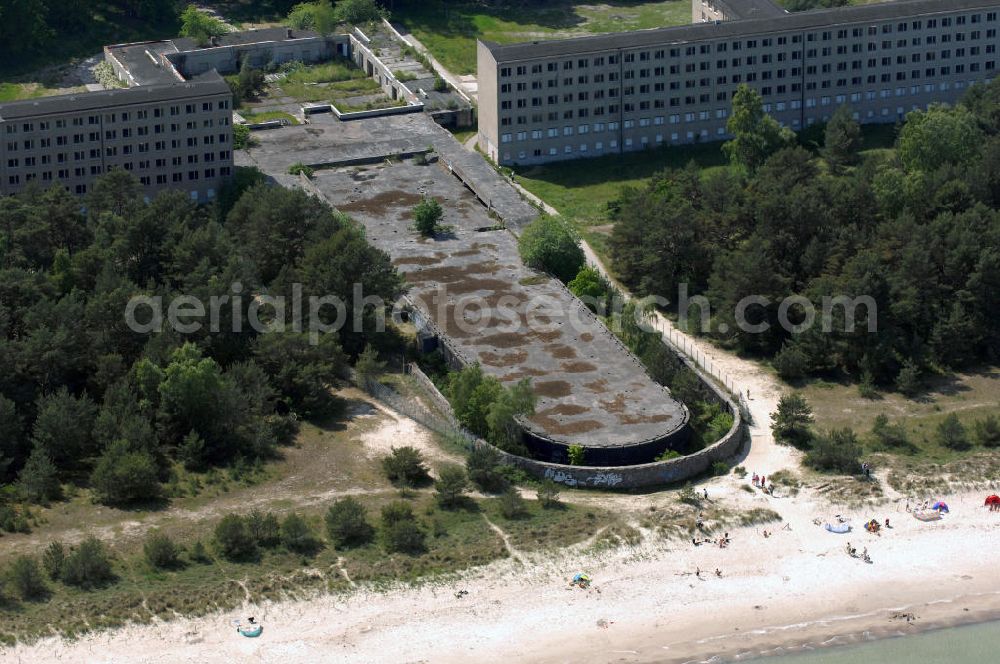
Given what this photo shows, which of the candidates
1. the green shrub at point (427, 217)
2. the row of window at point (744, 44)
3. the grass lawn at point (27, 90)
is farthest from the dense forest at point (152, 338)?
the grass lawn at point (27, 90)

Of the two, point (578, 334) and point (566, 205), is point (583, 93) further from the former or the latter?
point (578, 334)

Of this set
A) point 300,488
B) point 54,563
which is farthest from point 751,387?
point 54,563

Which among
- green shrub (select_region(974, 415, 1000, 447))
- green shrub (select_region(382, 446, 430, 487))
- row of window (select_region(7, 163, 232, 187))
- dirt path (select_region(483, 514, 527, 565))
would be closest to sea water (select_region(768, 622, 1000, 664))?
dirt path (select_region(483, 514, 527, 565))

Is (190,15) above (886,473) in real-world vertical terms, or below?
above

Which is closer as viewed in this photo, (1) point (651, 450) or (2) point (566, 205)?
(1) point (651, 450)

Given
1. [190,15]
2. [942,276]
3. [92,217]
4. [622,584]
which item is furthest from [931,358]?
[190,15]

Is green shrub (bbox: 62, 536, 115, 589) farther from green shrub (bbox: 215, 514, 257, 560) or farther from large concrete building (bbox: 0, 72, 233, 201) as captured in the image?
large concrete building (bbox: 0, 72, 233, 201)

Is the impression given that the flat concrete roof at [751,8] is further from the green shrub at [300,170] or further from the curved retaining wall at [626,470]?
the curved retaining wall at [626,470]
